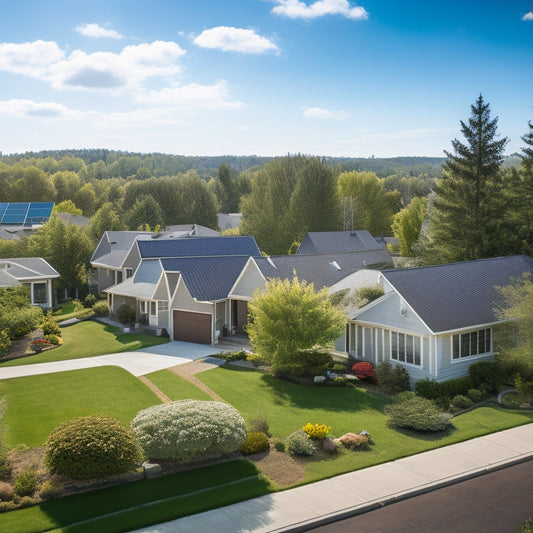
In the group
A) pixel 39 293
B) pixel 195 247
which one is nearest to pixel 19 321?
pixel 39 293

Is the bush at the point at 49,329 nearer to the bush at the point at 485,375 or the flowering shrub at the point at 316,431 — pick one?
the flowering shrub at the point at 316,431

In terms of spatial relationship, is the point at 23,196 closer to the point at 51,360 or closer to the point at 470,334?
the point at 51,360

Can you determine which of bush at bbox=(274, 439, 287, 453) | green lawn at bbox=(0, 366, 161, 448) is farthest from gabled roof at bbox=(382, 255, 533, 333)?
green lawn at bbox=(0, 366, 161, 448)

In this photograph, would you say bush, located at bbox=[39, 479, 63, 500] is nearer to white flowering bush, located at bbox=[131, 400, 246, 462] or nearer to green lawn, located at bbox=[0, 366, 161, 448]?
white flowering bush, located at bbox=[131, 400, 246, 462]

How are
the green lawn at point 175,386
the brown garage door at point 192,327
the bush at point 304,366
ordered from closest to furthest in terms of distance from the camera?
the green lawn at point 175,386
the bush at point 304,366
the brown garage door at point 192,327

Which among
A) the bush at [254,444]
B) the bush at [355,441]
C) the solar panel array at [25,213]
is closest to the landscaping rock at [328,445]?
the bush at [355,441]
